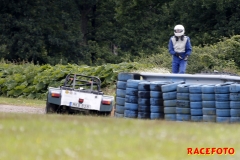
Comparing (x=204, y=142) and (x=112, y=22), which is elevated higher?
(x=112, y=22)

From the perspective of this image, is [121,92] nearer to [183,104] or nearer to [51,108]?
[51,108]

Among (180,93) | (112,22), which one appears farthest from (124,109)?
(112,22)

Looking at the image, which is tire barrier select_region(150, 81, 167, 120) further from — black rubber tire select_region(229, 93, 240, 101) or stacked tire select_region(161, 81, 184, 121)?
black rubber tire select_region(229, 93, 240, 101)

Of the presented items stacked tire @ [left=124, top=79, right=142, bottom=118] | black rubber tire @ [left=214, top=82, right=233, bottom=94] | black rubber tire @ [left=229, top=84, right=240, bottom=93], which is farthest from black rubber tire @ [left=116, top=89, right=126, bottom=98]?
black rubber tire @ [left=229, top=84, right=240, bottom=93]

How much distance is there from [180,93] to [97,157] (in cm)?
804

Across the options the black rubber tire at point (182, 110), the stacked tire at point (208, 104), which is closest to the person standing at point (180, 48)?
the black rubber tire at point (182, 110)

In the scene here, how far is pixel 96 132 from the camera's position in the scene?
409 inches

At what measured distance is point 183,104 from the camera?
630 inches

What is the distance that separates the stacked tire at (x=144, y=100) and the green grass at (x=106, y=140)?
4.75m

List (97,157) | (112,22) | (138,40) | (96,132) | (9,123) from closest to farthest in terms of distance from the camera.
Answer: (97,157), (96,132), (9,123), (138,40), (112,22)

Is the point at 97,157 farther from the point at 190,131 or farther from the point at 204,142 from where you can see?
the point at 190,131

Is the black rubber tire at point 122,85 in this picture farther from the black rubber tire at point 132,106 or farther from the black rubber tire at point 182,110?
the black rubber tire at point 182,110

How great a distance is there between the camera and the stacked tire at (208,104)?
15578 mm

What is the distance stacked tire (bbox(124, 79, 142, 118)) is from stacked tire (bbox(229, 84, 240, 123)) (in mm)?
2926
